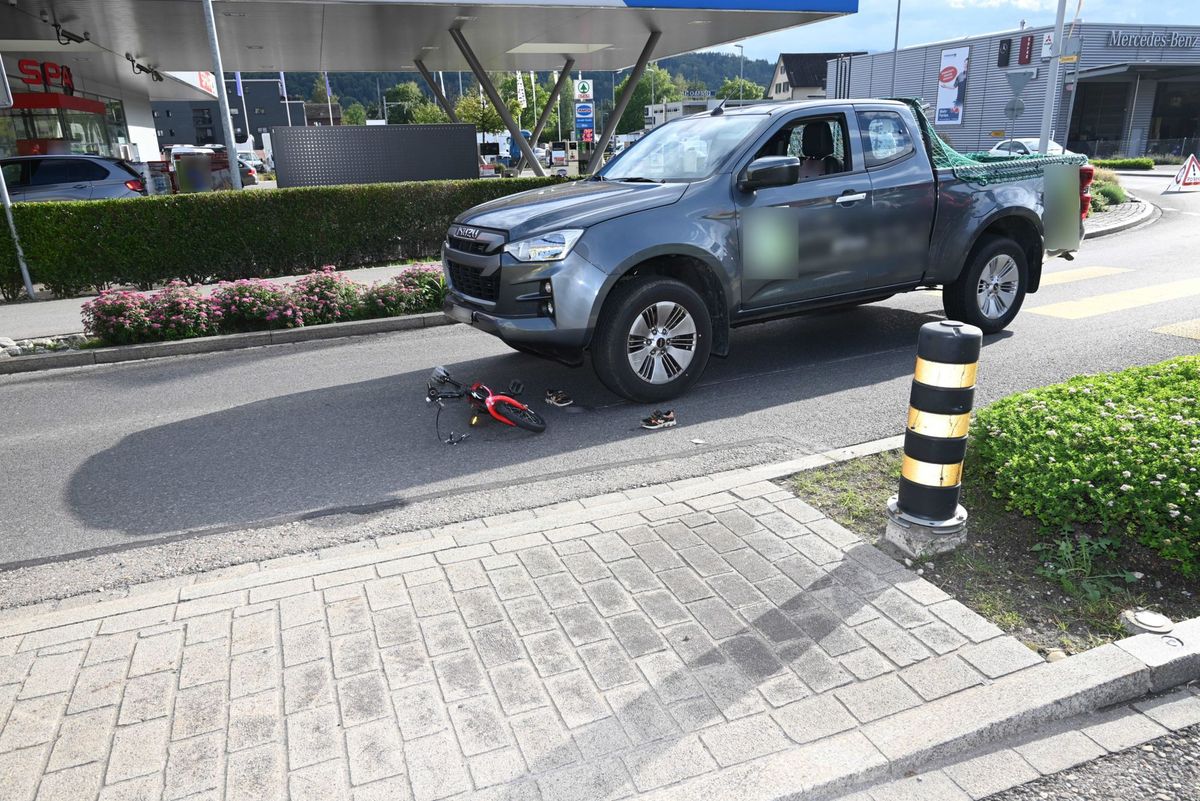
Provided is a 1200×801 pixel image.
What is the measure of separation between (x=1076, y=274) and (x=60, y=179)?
16.8 meters

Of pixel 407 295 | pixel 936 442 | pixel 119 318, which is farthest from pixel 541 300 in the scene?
pixel 119 318

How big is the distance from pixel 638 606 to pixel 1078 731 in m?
1.60

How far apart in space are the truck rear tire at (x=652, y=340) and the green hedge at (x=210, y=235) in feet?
26.2

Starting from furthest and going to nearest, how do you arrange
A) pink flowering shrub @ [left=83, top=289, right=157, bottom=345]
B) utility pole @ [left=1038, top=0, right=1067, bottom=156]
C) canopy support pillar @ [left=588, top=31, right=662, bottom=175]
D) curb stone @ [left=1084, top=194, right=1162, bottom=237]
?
utility pole @ [left=1038, top=0, right=1067, bottom=156]
canopy support pillar @ [left=588, top=31, right=662, bottom=175]
curb stone @ [left=1084, top=194, right=1162, bottom=237]
pink flowering shrub @ [left=83, top=289, right=157, bottom=345]

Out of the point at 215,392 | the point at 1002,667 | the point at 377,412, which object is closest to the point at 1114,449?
the point at 1002,667

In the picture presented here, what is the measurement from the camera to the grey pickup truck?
578 cm

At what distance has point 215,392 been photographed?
711cm

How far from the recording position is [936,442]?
3736 millimetres

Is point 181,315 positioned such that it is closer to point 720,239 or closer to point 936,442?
point 720,239

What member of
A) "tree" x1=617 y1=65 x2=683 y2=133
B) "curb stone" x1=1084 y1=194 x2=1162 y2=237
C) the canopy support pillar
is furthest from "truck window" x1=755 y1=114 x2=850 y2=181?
"tree" x1=617 y1=65 x2=683 y2=133

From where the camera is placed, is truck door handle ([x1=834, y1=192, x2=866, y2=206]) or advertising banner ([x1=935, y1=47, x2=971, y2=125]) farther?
advertising banner ([x1=935, y1=47, x2=971, y2=125])

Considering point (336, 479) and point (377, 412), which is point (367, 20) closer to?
point (377, 412)

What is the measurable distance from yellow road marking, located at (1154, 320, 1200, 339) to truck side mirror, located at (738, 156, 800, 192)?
4455mm

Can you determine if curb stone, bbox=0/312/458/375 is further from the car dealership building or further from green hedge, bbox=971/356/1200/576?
the car dealership building
